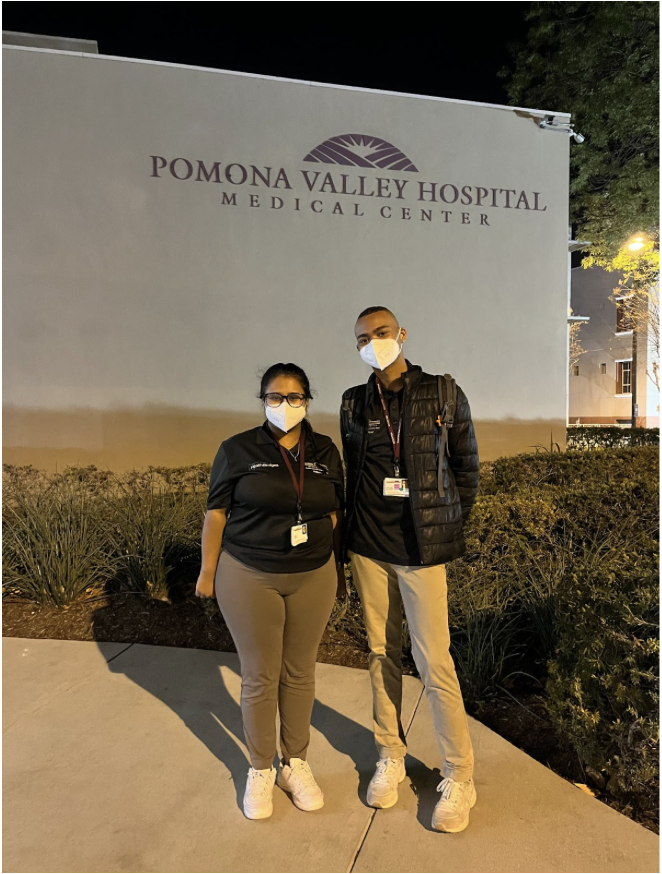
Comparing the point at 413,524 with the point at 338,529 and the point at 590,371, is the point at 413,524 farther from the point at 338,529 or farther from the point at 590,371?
the point at 590,371

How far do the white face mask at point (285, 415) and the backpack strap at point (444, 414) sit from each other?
0.63 m

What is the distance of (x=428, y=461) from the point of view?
8.49 feet

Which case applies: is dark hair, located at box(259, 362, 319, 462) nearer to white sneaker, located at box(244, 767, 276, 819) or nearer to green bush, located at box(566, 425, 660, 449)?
white sneaker, located at box(244, 767, 276, 819)

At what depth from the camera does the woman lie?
2.57m

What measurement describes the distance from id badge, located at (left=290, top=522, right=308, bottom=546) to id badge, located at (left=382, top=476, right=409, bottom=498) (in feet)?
1.29

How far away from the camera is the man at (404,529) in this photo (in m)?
2.56

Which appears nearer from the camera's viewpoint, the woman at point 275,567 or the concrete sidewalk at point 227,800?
the concrete sidewalk at point 227,800

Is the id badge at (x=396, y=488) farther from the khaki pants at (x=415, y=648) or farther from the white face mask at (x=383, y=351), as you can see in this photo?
the white face mask at (x=383, y=351)

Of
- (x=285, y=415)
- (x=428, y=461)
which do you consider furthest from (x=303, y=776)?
(x=285, y=415)

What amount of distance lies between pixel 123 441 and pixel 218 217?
3563mm

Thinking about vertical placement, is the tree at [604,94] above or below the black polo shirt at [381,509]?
above

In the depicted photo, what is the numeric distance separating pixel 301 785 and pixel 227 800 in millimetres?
352

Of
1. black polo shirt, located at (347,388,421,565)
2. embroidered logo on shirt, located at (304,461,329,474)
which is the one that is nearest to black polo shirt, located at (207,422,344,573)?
embroidered logo on shirt, located at (304,461,329,474)

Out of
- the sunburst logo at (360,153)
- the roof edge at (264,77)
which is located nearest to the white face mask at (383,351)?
the sunburst logo at (360,153)
